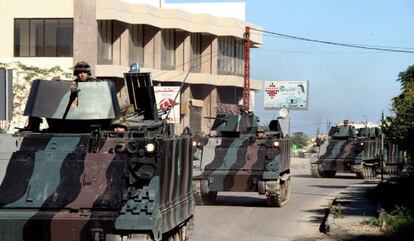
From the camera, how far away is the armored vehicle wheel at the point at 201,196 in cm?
1938

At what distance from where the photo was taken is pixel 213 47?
181ft

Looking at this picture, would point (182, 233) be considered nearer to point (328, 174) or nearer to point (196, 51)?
point (328, 174)

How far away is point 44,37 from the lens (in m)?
44.4

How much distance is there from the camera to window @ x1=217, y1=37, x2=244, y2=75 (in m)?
56.7

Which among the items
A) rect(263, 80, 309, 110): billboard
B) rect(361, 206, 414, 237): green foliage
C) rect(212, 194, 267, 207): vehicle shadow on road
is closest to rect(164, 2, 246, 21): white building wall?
rect(263, 80, 309, 110): billboard

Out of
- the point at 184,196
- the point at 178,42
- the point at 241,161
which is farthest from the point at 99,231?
the point at 178,42

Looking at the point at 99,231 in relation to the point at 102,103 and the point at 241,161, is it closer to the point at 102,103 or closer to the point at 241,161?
the point at 102,103

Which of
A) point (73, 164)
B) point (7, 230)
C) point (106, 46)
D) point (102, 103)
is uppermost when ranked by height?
point (106, 46)

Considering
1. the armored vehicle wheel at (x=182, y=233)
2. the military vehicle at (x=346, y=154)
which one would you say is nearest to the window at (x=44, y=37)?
the military vehicle at (x=346, y=154)

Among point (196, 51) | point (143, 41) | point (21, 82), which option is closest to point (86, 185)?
point (21, 82)

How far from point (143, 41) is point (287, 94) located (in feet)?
56.9

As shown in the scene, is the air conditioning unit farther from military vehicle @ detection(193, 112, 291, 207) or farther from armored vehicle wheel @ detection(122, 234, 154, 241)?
military vehicle @ detection(193, 112, 291, 207)

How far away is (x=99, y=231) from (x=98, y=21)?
3879cm

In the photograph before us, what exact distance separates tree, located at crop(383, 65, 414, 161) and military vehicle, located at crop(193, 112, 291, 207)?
2.93 metres
